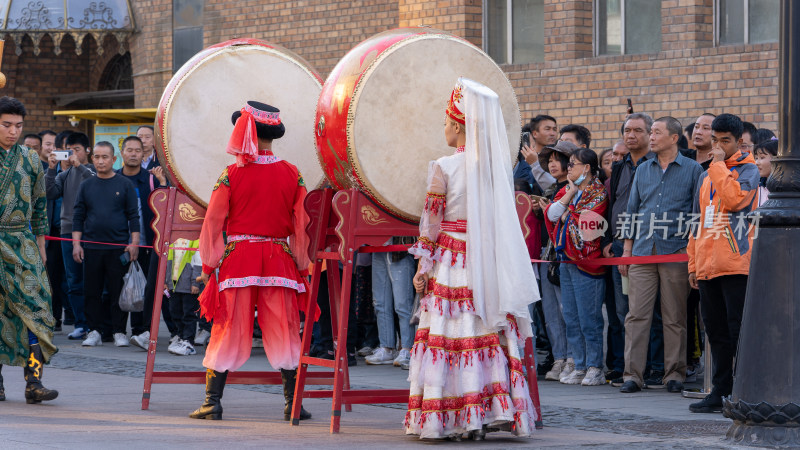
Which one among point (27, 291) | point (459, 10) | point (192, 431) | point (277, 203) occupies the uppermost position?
point (459, 10)

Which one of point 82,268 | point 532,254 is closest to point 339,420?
point 532,254

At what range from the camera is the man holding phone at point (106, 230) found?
12922mm

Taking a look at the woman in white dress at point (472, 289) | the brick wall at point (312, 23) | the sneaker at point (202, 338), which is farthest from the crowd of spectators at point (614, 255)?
the brick wall at point (312, 23)

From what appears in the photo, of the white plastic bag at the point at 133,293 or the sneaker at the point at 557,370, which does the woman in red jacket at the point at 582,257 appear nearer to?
the sneaker at the point at 557,370

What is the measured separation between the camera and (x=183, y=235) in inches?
349

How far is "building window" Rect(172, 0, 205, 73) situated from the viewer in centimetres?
1991

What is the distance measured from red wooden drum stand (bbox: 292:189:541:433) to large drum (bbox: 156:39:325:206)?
2.79 feet

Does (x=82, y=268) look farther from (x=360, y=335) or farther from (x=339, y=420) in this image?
(x=339, y=420)

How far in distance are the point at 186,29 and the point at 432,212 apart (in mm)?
13682

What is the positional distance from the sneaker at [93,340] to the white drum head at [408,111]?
252 inches

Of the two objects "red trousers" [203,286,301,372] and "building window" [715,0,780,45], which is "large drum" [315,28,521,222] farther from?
"building window" [715,0,780,45]

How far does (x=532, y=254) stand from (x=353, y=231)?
138 inches

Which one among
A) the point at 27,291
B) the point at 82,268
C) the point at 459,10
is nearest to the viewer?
the point at 27,291

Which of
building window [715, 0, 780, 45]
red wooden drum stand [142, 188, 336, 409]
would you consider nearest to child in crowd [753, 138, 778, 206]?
building window [715, 0, 780, 45]
